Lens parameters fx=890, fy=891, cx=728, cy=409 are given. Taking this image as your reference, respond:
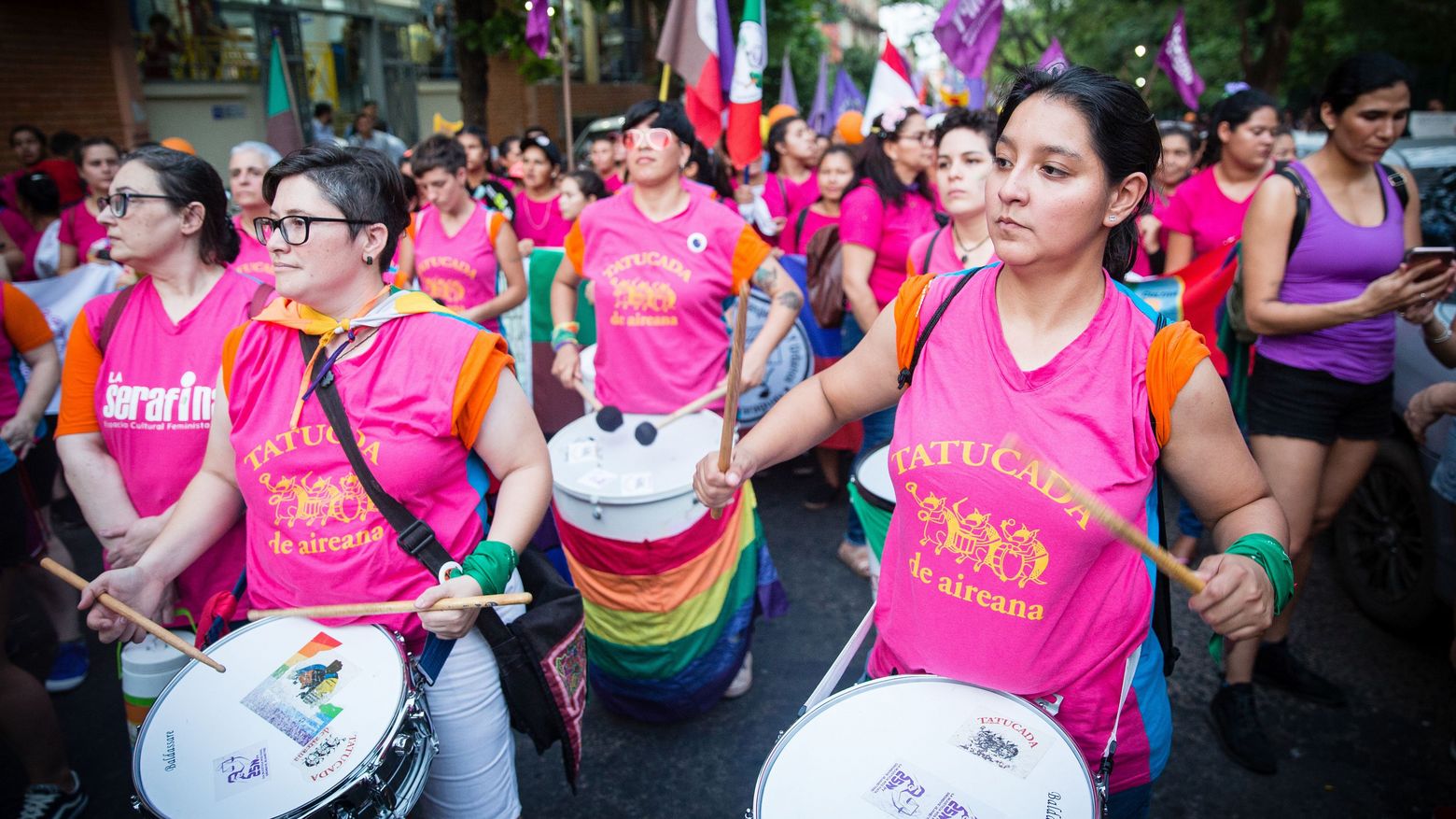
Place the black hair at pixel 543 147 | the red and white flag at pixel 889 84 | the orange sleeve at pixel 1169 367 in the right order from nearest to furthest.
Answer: the orange sleeve at pixel 1169 367 < the red and white flag at pixel 889 84 < the black hair at pixel 543 147

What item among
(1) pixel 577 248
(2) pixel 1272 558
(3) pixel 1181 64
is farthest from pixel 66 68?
(2) pixel 1272 558

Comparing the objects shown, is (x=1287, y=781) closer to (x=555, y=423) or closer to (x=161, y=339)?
(x=161, y=339)

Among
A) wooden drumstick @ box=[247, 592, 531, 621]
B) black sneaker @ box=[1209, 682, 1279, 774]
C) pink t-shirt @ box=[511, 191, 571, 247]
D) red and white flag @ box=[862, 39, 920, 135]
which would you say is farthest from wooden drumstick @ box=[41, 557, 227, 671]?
red and white flag @ box=[862, 39, 920, 135]

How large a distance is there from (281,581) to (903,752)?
59.8 inches

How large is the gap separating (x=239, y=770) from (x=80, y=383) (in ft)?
4.88

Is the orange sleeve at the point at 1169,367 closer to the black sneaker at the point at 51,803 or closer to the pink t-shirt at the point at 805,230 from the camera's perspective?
the black sneaker at the point at 51,803

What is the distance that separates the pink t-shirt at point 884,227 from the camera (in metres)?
4.49

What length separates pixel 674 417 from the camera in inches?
130

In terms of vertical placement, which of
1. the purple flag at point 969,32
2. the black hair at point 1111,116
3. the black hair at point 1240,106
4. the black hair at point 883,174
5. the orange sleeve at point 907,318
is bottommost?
the orange sleeve at point 907,318

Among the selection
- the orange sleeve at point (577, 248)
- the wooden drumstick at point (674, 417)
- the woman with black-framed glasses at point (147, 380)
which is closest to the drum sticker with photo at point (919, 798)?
the wooden drumstick at point (674, 417)

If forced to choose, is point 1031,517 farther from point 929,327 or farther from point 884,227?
point 884,227

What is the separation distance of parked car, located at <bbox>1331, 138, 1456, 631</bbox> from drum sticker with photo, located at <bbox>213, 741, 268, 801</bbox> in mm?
4020

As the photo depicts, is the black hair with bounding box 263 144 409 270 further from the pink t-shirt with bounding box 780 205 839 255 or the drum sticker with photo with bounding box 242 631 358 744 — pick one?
the pink t-shirt with bounding box 780 205 839 255

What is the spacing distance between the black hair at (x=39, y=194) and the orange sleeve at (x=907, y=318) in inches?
269
